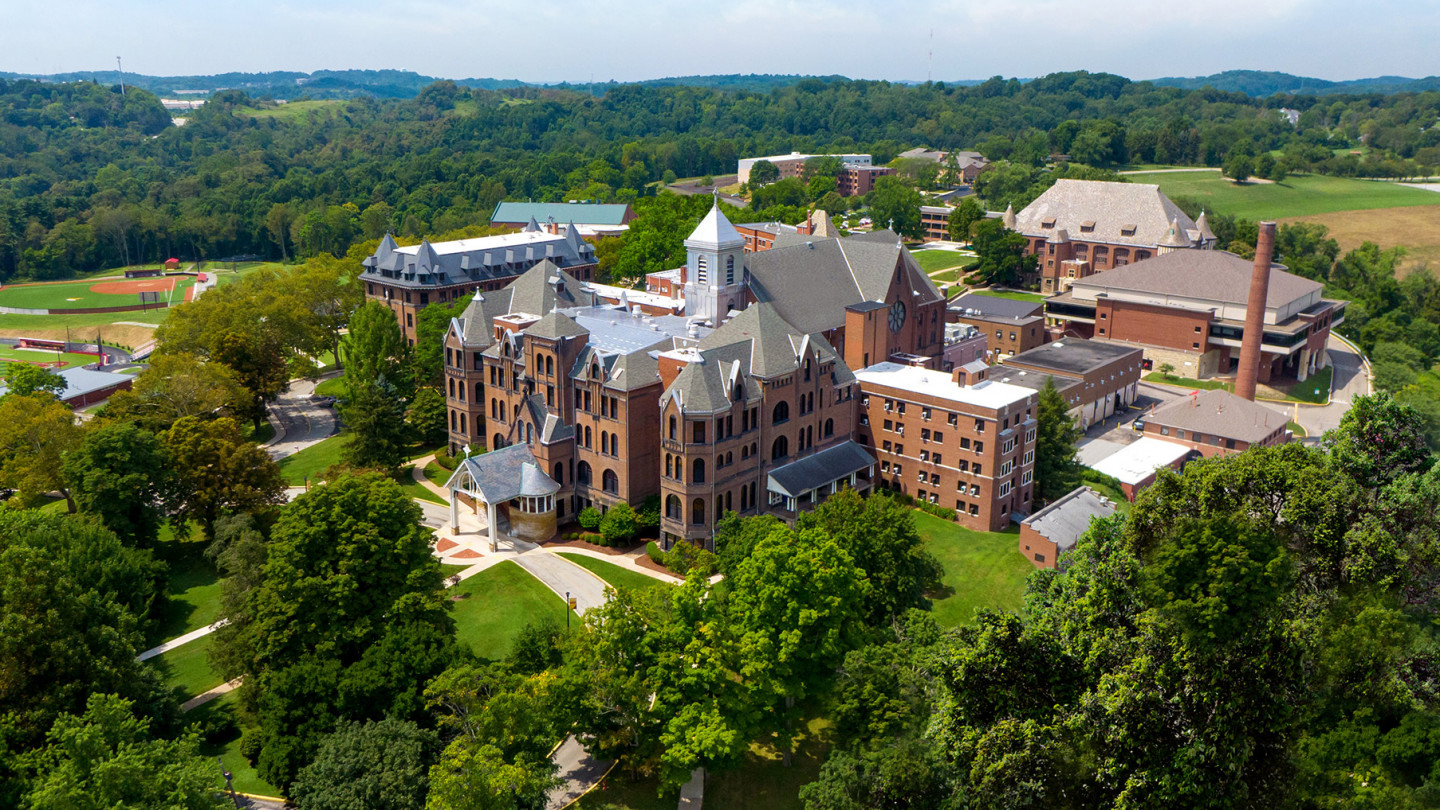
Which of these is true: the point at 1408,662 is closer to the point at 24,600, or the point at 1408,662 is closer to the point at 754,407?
the point at 754,407

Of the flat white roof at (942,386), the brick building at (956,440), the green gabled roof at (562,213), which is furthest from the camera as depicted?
the green gabled roof at (562,213)

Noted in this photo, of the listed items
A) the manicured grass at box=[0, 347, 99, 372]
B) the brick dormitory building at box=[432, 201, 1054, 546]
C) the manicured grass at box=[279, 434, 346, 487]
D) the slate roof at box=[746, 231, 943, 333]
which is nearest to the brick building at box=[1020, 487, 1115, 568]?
the brick dormitory building at box=[432, 201, 1054, 546]

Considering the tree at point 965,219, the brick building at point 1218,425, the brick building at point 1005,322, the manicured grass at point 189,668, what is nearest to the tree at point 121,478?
the manicured grass at point 189,668

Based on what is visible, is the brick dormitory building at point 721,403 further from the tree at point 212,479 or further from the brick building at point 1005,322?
the brick building at point 1005,322

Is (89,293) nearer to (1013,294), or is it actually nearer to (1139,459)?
(1013,294)

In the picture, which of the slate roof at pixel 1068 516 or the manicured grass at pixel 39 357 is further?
the manicured grass at pixel 39 357

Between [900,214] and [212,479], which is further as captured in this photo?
[900,214]

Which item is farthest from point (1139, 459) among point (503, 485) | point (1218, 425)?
point (503, 485)
